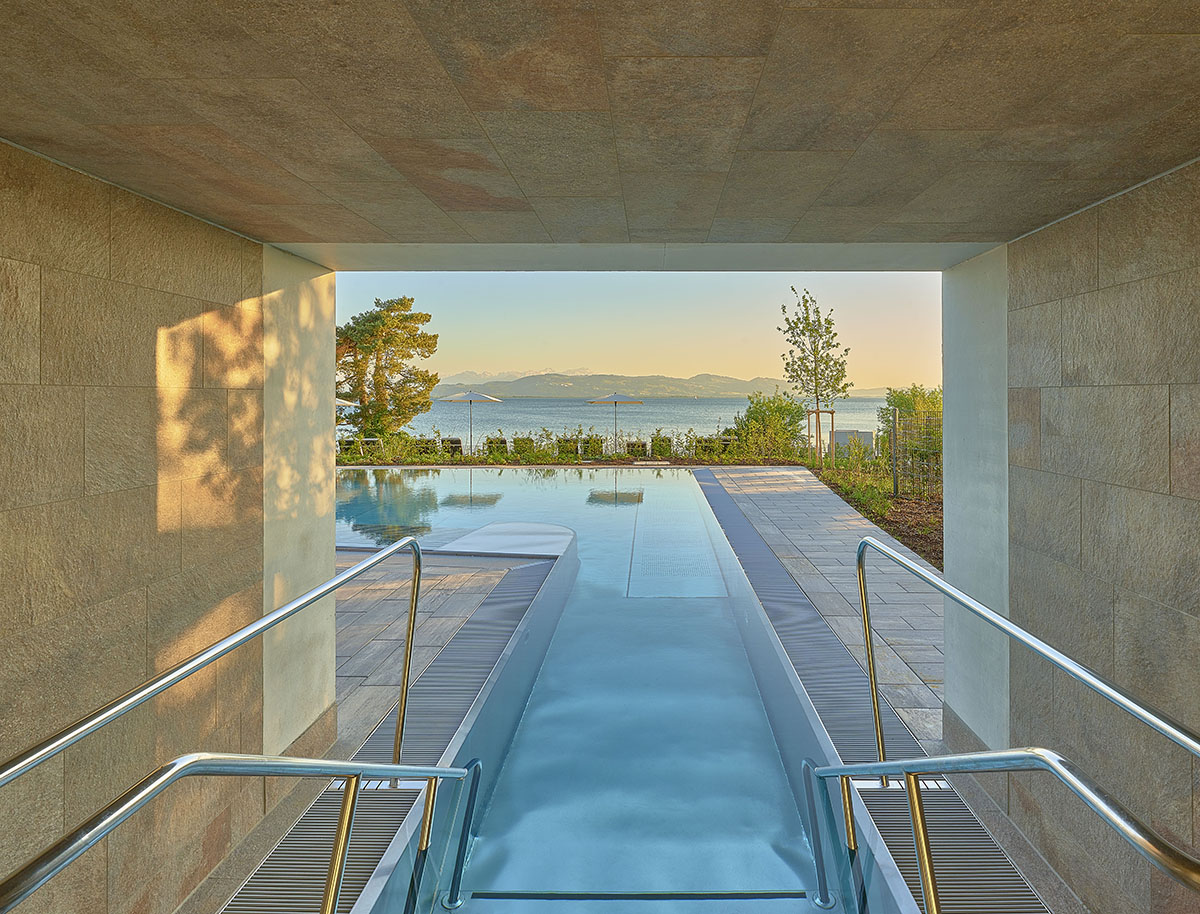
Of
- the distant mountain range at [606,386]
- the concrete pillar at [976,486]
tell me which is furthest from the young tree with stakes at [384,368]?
the distant mountain range at [606,386]

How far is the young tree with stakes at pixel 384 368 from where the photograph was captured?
20.2m

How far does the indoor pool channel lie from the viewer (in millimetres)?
3014

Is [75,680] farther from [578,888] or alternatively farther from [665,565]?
[665,565]

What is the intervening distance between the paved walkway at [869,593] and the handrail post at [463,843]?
97.7 inches

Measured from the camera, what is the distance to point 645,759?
4.21 m

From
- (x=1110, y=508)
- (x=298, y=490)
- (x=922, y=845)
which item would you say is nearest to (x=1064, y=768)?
(x=922, y=845)

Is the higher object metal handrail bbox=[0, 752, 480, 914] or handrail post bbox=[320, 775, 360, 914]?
metal handrail bbox=[0, 752, 480, 914]

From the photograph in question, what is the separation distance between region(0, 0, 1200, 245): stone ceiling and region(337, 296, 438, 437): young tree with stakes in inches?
722

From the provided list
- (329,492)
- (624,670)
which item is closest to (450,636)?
(624,670)

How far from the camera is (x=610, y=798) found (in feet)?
12.6

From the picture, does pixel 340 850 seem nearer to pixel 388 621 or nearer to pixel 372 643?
pixel 372 643

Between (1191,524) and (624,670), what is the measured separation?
392 cm

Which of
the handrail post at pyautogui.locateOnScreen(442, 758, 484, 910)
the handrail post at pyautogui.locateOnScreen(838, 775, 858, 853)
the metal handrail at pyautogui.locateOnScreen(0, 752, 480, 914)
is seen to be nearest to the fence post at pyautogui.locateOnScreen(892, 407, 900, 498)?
the handrail post at pyautogui.locateOnScreen(838, 775, 858, 853)

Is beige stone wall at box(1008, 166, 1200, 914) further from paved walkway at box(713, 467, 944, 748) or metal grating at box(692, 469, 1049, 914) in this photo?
paved walkway at box(713, 467, 944, 748)
